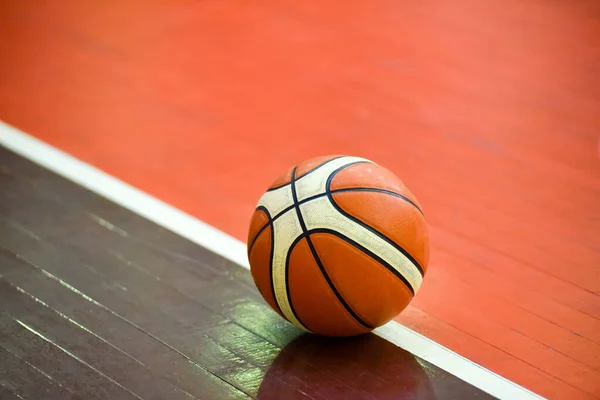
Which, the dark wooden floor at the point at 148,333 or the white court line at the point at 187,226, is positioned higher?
the white court line at the point at 187,226

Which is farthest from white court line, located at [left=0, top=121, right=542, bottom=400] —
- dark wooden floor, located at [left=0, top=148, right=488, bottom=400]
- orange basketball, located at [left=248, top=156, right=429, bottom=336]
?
orange basketball, located at [left=248, top=156, right=429, bottom=336]

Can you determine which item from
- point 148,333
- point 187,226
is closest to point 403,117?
point 187,226

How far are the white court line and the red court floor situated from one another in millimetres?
48

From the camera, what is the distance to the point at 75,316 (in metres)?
2.37

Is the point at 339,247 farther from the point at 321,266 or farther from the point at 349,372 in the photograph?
the point at 349,372

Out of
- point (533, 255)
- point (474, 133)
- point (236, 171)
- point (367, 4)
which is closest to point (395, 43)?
point (367, 4)

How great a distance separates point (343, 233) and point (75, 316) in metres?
1.01

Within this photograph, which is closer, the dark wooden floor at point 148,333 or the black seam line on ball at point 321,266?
the black seam line on ball at point 321,266

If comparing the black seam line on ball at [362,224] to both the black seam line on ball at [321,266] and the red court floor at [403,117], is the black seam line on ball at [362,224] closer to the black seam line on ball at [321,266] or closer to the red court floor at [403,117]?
the black seam line on ball at [321,266]

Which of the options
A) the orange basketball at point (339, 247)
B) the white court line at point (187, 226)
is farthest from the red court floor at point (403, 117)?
the orange basketball at point (339, 247)

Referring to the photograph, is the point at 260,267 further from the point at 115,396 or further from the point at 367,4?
the point at 367,4

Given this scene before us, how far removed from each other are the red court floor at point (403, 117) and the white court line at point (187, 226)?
0.05m

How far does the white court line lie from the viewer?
7.13 ft

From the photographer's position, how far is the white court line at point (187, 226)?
7.13 feet
